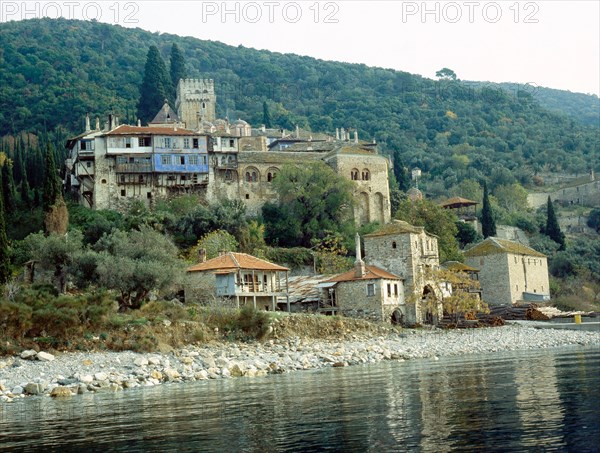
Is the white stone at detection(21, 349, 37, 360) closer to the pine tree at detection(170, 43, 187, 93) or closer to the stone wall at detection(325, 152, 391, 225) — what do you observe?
the stone wall at detection(325, 152, 391, 225)

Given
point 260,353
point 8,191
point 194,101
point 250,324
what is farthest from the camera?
point 194,101

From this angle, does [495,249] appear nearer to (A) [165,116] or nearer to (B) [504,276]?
(B) [504,276]

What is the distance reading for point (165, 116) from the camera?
89.9 meters

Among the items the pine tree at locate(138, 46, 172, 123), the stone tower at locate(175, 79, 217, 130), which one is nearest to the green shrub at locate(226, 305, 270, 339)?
the stone tower at locate(175, 79, 217, 130)

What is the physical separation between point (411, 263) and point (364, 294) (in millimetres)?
3855

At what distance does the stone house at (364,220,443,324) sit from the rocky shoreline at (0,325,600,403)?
16.4 ft

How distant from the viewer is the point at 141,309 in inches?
1601

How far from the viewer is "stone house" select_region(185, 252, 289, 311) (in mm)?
48188

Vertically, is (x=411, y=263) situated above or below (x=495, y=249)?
below

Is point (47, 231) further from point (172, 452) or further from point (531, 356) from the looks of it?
point (172, 452)

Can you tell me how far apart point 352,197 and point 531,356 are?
1334 inches

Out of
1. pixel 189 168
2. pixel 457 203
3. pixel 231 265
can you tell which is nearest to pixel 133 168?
pixel 189 168

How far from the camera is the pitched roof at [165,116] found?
8869cm

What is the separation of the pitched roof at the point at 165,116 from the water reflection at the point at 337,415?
63247mm
